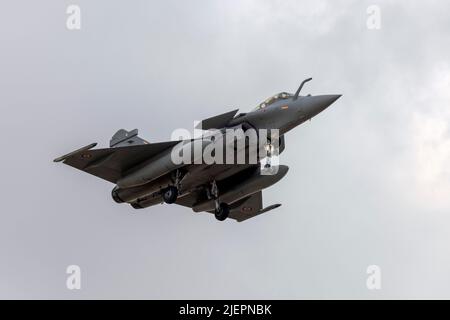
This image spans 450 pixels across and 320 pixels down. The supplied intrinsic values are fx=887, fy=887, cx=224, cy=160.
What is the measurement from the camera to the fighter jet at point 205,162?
34281 millimetres

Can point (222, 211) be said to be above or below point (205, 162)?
below

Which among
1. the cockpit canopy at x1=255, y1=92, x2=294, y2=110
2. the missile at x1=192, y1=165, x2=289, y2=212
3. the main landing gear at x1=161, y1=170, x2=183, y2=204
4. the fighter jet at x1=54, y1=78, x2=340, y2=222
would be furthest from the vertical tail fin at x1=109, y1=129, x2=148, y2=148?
the cockpit canopy at x1=255, y1=92, x2=294, y2=110

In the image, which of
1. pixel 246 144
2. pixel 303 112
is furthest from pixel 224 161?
pixel 303 112

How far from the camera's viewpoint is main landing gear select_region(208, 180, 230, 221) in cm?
3759

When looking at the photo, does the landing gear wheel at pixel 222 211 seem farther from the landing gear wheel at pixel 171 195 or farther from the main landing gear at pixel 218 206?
the landing gear wheel at pixel 171 195

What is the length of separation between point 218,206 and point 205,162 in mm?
4060

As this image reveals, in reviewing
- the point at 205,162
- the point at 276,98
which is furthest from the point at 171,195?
the point at 276,98

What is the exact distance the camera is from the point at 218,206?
124 ft

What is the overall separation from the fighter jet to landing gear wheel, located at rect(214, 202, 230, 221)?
0.02m

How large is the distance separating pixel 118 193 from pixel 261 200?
24.6ft

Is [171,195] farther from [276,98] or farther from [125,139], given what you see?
[276,98]

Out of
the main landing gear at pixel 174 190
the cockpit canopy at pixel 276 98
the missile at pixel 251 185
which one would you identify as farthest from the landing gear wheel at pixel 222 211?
the cockpit canopy at pixel 276 98

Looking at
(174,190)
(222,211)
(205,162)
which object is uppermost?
(205,162)
